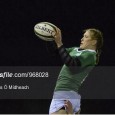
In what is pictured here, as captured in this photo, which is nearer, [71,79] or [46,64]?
[71,79]

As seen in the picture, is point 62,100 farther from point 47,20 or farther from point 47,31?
point 47,20

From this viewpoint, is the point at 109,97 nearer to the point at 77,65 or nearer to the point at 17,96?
the point at 17,96

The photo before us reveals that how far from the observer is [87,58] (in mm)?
6820

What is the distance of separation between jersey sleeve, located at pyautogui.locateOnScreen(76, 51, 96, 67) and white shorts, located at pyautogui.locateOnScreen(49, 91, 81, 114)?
35 cm

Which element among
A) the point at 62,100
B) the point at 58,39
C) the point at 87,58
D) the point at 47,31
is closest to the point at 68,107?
the point at 62,100

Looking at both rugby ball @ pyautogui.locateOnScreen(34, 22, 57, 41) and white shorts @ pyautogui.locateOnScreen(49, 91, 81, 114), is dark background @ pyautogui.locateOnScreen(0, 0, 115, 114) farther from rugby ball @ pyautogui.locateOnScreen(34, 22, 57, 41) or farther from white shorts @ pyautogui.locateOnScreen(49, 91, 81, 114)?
white shorts @ pyautogui.locateOnScreen(49, 91, 81, 114)

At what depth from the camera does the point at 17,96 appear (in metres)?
8.60

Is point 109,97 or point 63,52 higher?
point 63,52

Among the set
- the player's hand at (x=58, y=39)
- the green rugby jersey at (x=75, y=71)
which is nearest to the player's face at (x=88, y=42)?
the green rugby jersey at (x=75, y=71)

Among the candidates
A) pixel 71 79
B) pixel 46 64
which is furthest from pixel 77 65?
pixel 46 64

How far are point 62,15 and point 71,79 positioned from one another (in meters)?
1.87

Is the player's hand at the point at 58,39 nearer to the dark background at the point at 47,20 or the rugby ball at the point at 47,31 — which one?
the rugby ball at the point at 47,31

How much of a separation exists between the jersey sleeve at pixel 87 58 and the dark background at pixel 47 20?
1491 millimetres

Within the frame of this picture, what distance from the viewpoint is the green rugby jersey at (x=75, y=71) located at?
264 inches
